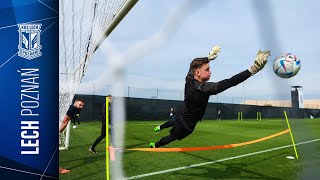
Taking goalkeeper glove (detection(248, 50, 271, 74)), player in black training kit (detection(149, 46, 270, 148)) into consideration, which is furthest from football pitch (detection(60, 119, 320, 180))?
goalkeeper glove (detection(248, 50, 271, 74))

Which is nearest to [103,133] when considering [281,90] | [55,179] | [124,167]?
[124,167]

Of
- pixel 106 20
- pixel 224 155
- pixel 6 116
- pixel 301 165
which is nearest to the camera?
pixel 6 116

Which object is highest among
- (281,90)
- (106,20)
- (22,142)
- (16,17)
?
(106,20)

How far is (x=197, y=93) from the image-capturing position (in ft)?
14.8

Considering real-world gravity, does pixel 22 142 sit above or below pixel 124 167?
above

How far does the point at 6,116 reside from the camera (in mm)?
3605

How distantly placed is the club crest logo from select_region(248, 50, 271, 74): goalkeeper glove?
246 centimetres

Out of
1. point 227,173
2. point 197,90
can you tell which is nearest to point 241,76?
point 197,90

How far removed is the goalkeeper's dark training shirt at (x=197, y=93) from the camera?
3680 millimetres

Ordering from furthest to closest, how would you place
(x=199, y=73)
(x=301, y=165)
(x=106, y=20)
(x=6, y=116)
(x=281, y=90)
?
(x=301, y=165)
(x=106, y=20)
(x=199, y=73)
(x=6, y=116)
(x=281, y=90)

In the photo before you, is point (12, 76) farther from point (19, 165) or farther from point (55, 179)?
point (55, 179)

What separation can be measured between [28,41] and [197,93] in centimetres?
232

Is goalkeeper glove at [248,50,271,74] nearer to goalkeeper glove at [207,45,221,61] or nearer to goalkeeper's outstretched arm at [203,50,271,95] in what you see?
goalkeeper's outstretched arm at [203,50,271,95]

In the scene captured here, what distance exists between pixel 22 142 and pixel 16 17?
1450mm
